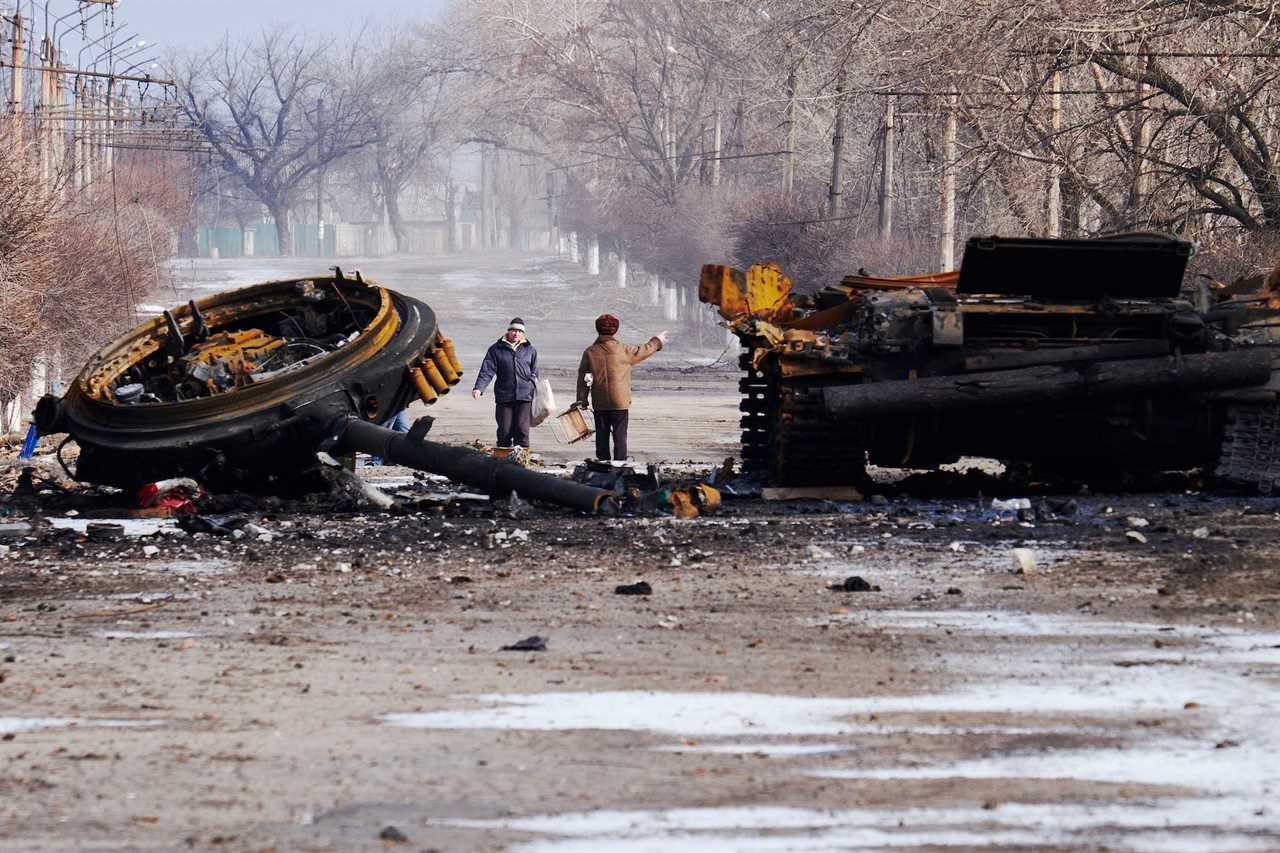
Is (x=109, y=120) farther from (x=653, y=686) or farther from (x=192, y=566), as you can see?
(x=653, y=686)

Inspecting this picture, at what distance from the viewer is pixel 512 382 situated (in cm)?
1817

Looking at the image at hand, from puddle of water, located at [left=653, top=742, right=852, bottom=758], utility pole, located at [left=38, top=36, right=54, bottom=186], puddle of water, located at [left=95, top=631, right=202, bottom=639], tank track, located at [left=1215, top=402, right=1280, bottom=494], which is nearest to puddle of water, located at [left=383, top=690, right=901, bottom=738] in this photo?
puddle of water, located at [left=653, top=742, right=852, bottom=758]

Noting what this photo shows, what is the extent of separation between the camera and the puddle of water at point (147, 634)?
8188 millimetres

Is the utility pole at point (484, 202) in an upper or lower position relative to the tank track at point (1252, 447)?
upper

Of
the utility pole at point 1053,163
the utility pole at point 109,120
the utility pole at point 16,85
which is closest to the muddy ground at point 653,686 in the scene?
the utility pole at point 1053,163

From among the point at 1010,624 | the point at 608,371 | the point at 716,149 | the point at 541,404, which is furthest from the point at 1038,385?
the point at 716,149

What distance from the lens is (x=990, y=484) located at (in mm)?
14758

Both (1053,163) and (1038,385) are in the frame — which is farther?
(1053,163)

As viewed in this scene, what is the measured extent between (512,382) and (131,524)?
5992 mm

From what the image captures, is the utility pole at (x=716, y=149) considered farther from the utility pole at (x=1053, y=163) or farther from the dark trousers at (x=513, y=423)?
the dark trousers at (x=513, y=423)

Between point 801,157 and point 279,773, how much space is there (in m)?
63.4

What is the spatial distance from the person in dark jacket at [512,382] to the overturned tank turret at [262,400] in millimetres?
2312

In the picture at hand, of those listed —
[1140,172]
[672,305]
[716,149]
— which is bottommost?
[672,305]

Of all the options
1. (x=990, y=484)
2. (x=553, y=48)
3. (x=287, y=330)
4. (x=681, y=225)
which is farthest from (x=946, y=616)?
(x=553, y=48)
